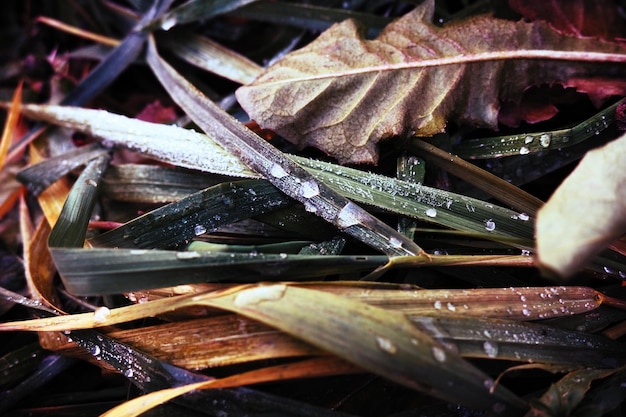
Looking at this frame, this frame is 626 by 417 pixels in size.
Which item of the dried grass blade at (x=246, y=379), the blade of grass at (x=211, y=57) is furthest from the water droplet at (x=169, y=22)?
the dried grass blade at (x=246, y=379)

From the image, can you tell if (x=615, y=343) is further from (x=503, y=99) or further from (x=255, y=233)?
(x=255, y=233)

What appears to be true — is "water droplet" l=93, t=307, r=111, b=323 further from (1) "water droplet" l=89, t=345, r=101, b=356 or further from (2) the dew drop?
(2) the dew drop

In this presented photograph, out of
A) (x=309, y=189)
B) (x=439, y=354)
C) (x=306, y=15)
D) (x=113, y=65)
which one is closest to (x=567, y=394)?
(x=439, y=354)

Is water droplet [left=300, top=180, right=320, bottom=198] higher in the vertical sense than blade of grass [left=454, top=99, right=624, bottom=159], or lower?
lower

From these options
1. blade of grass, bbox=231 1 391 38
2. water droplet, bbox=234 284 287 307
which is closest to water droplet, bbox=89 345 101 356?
water droplet, bbox=234 284 287 307

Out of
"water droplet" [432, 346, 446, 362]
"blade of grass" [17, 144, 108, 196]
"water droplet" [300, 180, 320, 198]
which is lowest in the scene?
"water droplet" [432, 346, 446, 362]

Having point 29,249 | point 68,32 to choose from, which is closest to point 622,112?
point 29,249

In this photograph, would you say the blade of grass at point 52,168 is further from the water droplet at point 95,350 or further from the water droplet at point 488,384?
the water droplet at point 488,384
